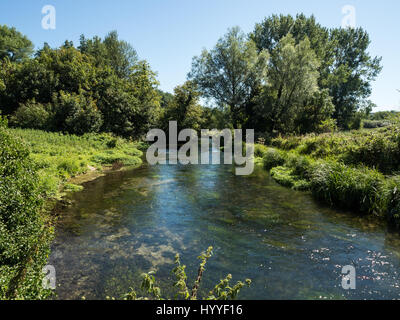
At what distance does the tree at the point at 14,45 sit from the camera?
57250mm

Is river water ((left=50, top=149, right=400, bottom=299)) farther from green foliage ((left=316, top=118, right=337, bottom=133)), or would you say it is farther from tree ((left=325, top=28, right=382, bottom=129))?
tree ((left=325, top=28, right=382, bottom=129))

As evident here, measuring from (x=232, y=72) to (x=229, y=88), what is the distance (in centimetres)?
217

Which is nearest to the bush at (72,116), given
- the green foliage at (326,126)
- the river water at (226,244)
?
the river water at (226,244)

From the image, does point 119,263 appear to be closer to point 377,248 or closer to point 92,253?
point 92,253

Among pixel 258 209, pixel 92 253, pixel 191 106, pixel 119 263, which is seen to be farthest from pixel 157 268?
pixel 191 106

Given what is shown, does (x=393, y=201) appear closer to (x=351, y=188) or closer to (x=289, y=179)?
(x=351, y=188)

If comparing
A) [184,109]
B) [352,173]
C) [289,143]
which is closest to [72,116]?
[184,109]

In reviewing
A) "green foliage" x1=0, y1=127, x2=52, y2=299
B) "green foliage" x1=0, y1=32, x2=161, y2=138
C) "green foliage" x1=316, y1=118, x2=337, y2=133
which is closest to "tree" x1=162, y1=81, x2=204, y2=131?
"green foliage" x1=0, y1=32, x2=161, y2=138

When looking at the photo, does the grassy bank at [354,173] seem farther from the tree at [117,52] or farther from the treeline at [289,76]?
the tree at [117,52]

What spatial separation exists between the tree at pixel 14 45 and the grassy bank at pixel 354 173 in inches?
2735

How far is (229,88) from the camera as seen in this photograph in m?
34.5

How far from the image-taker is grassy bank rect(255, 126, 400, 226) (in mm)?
8531

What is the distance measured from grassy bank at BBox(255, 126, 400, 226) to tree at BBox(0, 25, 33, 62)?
228ft

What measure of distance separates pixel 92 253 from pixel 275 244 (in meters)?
4.84
